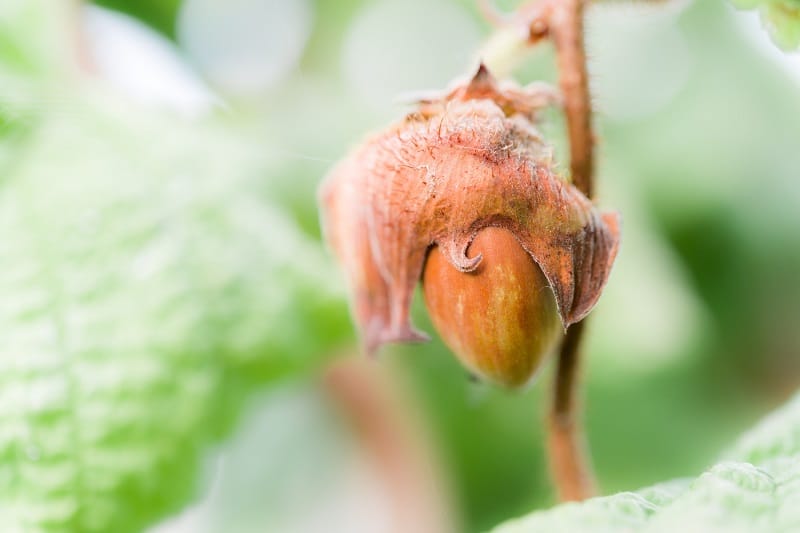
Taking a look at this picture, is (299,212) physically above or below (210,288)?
above

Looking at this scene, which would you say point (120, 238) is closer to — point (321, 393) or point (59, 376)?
point (59, 376)

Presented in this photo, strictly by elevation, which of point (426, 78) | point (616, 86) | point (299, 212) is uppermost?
point (426, 78)

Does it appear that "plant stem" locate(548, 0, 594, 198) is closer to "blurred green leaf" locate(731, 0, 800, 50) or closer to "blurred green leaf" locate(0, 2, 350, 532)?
"blurred green leaf" locate(731, 0, 800, 50)

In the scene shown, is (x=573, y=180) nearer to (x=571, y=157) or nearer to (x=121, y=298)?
(x=571, y=157)

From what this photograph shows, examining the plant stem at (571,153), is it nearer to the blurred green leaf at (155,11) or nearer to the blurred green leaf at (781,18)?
the blurred green leaf at (781,18)

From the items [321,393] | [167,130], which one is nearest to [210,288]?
[167,130]

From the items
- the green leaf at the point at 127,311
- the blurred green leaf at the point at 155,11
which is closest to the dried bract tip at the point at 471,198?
the green leaf at the point at 127,311
